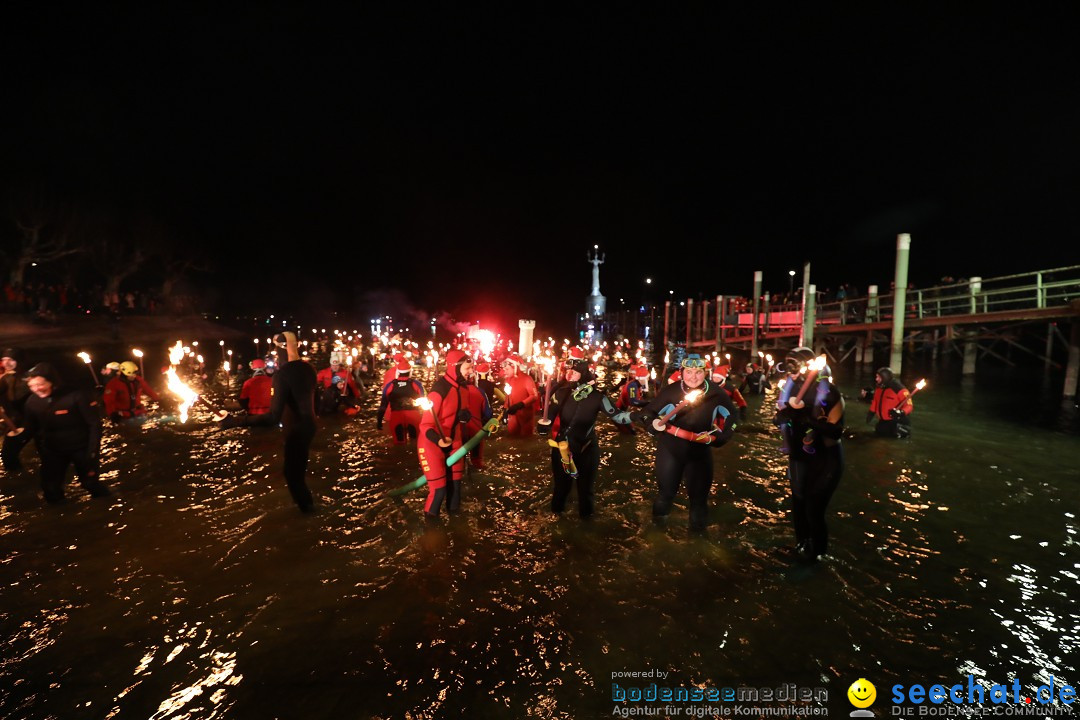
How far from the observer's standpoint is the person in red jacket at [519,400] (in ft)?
32.9

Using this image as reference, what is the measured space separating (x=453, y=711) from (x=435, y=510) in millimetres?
3189

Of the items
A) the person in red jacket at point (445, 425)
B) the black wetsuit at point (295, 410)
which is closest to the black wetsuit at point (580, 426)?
the person in red jacket at point (445, 425)

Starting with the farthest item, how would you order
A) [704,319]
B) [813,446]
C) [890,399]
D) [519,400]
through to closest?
[704,319] → [890,399] → [519,400] → [813,446]

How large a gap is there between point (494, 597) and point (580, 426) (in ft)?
7.14

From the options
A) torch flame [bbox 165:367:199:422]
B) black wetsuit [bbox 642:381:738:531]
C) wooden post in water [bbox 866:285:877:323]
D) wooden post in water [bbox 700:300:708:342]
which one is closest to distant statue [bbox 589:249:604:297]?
wooden post in water [bbox 700:300:708:342]

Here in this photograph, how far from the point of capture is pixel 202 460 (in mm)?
9484

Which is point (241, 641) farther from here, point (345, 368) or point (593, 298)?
point (593, 298)

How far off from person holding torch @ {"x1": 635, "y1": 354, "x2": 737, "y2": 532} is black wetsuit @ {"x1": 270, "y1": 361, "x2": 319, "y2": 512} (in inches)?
154

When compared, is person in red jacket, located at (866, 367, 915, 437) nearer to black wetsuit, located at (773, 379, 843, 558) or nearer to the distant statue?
black wetsuit, located at (773, 379, 843, 558)

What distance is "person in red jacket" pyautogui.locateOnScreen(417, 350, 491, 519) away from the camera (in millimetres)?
6492

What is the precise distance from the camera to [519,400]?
33.3 feet

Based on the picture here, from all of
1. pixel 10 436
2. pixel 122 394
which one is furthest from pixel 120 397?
pixel 10 436

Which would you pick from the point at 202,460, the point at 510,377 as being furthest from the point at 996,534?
the point at 202,460

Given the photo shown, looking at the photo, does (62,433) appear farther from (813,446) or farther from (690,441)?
(813,446)
